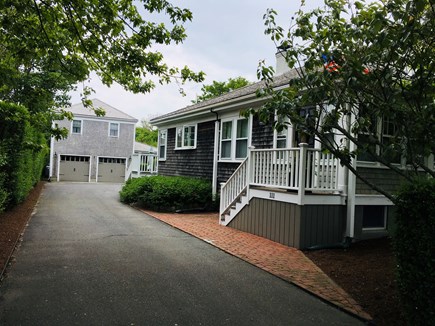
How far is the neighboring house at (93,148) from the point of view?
3042 centimetres

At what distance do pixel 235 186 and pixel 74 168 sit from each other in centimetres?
2429

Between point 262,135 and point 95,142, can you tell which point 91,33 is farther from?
point 95,142

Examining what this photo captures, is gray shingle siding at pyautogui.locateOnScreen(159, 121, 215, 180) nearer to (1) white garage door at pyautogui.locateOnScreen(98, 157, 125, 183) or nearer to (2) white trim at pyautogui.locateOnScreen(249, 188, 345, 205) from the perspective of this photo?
(2) white trim at pyautogui.locateOnScreen(249, 188, 345, 205)

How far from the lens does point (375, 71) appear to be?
4922 millimetres


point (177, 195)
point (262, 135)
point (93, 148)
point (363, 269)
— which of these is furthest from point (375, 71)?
point (93, 148)

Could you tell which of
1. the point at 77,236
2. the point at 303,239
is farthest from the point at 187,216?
the point at 303,239

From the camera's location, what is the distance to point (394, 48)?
4.40m

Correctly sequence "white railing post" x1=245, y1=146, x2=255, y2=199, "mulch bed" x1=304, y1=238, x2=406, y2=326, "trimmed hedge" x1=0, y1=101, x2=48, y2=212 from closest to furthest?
1. "mulch bed" x1=304, y1=238, x2=406, y2=326
2. "trimmed hedge" x1=0, y1=101, x2=48, y2=212
3. "white railing post" x1=245, y1=146, x2=255, y2=199

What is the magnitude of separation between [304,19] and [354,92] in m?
1.49

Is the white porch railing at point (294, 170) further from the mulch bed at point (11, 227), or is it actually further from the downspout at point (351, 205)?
the mulch bed at point (11, 227)

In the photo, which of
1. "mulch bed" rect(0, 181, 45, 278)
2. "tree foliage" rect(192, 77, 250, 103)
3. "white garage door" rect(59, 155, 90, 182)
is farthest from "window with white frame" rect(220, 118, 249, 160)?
"tree foliage" rect(192, 77, 250, 103)

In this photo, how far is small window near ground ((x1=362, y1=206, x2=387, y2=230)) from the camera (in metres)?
8.66

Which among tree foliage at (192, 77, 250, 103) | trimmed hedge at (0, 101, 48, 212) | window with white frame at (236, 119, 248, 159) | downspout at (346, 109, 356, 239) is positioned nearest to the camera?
downspout at (346, 109, 356, 239)

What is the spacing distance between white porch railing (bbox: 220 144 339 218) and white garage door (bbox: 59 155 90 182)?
80.5 ft
